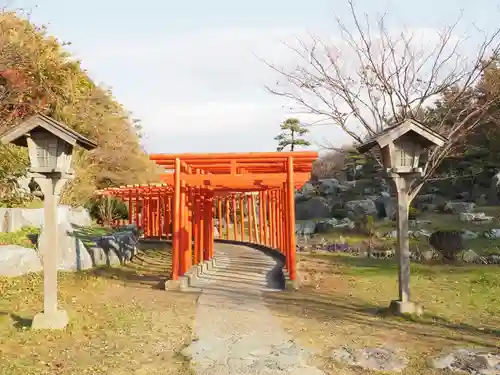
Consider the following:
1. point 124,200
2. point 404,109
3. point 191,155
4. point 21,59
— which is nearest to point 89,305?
point 191,155

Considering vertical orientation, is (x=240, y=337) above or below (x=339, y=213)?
below

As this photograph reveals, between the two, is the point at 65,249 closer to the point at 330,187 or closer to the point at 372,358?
the point at 372,358

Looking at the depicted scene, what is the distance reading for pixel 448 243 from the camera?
12875mm

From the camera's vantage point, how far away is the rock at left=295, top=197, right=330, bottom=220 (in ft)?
90.7

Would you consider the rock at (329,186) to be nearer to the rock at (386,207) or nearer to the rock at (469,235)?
the rock at (386,207)

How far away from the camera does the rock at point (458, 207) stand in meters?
24.1

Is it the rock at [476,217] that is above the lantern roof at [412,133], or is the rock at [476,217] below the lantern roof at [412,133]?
below

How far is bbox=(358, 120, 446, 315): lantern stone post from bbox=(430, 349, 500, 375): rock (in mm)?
1633

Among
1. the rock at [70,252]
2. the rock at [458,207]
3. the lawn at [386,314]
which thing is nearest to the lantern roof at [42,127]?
the lawn at [386,314]

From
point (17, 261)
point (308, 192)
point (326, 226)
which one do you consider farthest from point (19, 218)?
point (308, 192)

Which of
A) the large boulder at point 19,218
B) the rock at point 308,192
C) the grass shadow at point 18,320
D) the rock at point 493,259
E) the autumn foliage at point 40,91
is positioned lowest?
the rock at point 493,259

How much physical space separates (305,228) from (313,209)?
14.1 feet

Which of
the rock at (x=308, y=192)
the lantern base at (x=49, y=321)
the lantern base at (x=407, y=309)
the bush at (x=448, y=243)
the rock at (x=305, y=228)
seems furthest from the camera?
the rock at (x=308, y=192)

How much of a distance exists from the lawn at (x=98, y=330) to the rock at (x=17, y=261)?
1.25 ft
